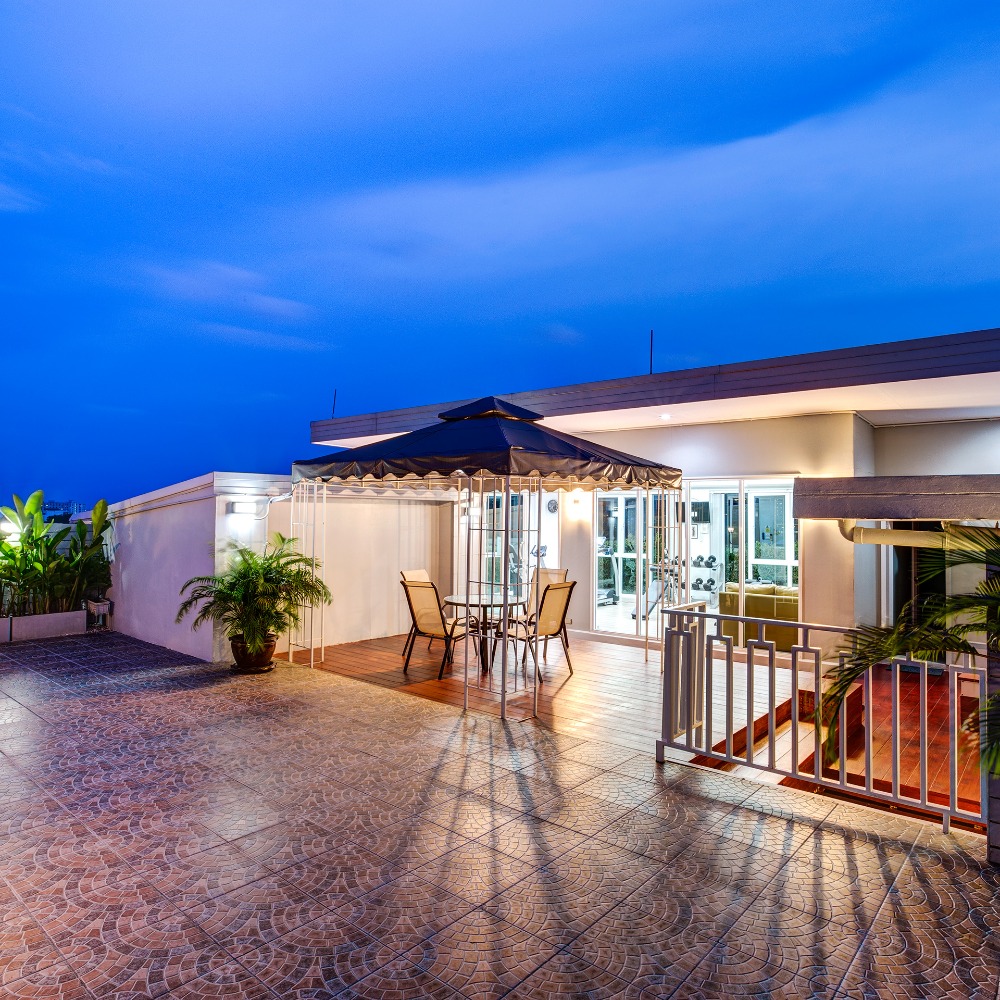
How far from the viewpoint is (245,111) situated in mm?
26953

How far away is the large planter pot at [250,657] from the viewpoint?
25.0ft

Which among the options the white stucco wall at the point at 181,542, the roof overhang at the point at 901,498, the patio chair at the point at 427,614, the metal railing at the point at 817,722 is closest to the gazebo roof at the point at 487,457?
the white stucco wall at the point at 181,542

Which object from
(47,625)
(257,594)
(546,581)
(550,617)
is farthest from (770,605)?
(47,625)

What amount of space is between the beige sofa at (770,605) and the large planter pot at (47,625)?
9.86 metres

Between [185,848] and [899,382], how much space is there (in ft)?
23.7

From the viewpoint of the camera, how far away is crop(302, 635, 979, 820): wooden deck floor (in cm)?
574

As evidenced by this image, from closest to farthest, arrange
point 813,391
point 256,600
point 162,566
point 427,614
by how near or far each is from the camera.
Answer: point 813,391, point 256,600, point 427,614, point 162,566

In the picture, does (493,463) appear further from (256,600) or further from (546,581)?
(546,581)

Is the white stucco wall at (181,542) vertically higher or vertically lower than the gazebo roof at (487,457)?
lower

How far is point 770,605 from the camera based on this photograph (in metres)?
9.23

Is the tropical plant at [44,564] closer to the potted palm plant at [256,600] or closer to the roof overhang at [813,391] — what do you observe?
the potted palm plant at [256,600]

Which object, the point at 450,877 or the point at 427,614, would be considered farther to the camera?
the point at 427,614

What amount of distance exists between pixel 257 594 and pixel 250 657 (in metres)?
0.73

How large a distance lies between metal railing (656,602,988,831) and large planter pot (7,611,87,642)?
373 inches
